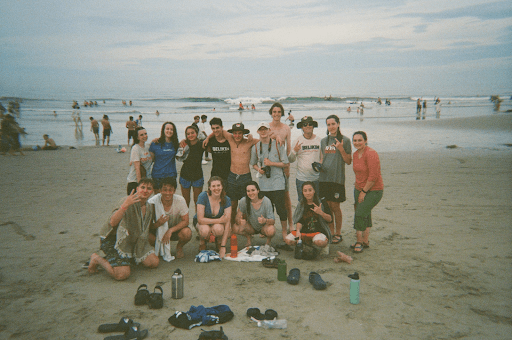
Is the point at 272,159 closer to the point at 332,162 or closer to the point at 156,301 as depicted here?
the point at 332,162

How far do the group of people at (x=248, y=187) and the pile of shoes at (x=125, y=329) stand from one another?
139 centimetres

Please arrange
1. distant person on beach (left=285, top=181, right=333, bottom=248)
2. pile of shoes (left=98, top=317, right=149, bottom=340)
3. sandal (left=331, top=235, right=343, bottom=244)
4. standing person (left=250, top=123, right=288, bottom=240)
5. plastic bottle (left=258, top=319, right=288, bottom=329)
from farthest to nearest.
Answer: sandal (left=331, top=235, right=343, bottom=244)
standing person (left=250, top=123, right=288, bottom=240)
distant person on beach (left=285, top=181, right=333, bottom=248)
plastic bottle (left=258, top=319, right=288, bottom=329)
pile of shoes (left=98, top=317, right=149, bottom=340)

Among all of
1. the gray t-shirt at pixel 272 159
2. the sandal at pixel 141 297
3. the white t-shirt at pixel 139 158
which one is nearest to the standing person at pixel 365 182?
the gray t-shirt at pixel 272 159

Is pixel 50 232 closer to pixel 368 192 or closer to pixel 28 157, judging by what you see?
pixel 368 192

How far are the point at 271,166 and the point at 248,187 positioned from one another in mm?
574

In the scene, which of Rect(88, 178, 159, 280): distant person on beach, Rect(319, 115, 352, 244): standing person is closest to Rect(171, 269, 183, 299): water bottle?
Rect(88, 178, 159, 280): distant person on beach

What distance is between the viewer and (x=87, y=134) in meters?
22.0

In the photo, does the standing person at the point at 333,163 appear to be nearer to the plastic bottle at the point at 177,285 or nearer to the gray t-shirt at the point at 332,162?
the gray t-shirt at the point at 332,162

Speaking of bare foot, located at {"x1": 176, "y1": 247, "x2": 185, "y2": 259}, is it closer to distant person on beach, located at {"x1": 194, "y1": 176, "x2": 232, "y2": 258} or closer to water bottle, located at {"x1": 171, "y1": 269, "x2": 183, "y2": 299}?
distant person on beach, located at {"x1": 194, "y1": 176, "x2": 232, "y2": 258}

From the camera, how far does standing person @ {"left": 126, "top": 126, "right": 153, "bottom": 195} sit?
227 inches

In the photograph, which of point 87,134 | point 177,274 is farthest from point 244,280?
point 87,134

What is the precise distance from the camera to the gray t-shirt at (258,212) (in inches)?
218

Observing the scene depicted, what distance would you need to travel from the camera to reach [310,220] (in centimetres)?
543

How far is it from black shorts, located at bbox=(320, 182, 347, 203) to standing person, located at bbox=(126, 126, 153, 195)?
2945 millimetres
